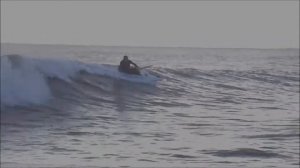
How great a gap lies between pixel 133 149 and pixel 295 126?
433 cm

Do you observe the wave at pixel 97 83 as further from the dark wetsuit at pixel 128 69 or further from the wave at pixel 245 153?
the wave at pixel 245 153

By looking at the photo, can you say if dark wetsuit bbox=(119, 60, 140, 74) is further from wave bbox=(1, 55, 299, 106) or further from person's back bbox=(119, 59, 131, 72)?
wave bbox=(1, 55, 299, 106)

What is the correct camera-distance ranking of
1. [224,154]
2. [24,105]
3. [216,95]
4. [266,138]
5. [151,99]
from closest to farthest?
[224,154] < [266,138] < [24,105] < [151,99] < [216,95]

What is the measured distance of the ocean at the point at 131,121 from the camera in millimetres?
8844

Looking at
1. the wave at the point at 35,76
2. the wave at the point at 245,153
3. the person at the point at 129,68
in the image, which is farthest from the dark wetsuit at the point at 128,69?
the wave at the point at 245,153

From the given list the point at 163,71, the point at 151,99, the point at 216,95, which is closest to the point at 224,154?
the point at 151,99

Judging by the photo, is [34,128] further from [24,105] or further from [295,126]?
[295,126]

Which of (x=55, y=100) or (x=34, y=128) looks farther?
(x=55, y=100)

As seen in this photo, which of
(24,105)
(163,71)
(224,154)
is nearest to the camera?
(224,154)

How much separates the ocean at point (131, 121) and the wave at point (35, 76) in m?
0.03

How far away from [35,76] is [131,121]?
434cm

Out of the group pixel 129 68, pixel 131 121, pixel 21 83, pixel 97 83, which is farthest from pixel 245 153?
pixel 129 68

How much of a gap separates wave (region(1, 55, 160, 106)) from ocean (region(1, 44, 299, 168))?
29 mm

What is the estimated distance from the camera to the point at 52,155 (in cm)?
873
